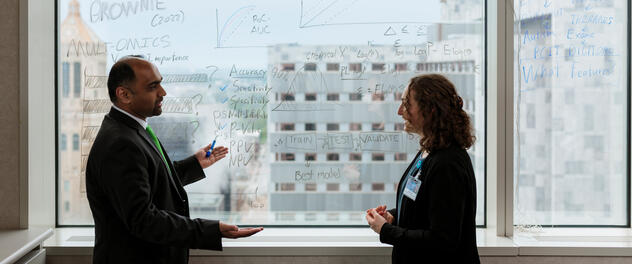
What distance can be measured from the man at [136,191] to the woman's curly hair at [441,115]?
0.78m

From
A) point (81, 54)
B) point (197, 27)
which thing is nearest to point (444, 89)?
point (197, 27)

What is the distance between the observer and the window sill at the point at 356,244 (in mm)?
2514

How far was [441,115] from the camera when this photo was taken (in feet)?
6.37

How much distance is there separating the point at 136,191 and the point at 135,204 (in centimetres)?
4

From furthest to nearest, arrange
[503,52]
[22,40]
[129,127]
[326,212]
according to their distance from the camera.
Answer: [326,212] → [503,52] → [22,40] → [129,127]

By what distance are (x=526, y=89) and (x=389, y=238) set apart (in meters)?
1.36

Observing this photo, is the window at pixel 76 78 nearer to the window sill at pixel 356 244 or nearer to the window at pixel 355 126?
the window sill at pixel 356 244

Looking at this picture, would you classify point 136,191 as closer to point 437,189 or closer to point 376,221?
point 376,221

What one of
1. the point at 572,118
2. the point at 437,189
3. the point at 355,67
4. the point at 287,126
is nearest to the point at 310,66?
the point at 355,67

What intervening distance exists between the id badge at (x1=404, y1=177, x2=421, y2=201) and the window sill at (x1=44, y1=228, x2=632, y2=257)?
599mm

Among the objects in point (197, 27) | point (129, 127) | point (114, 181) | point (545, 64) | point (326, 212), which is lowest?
point (326, 212)

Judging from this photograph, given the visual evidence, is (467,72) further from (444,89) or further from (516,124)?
(444,89)

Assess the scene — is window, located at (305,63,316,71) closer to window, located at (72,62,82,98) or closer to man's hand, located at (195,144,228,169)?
man's hand, located at (195,144,228,169)

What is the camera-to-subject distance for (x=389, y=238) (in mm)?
1951
